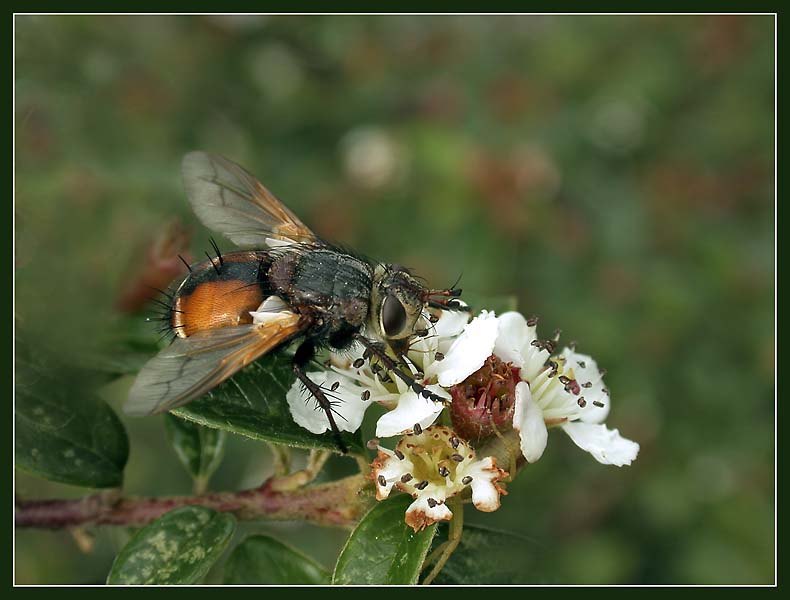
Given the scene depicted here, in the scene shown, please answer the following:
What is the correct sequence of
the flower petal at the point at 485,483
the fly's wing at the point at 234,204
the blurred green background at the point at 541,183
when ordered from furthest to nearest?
the blurred green background at the point at 541,183, the fly's wing at the point at 234,204, the flower petal at the point at 485,483

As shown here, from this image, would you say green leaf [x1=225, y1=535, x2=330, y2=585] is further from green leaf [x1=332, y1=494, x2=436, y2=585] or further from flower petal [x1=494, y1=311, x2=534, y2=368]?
flower petal [x1=494, y1=311, x2=534, y2=368]

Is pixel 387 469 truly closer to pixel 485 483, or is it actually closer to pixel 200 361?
pixel 485 483

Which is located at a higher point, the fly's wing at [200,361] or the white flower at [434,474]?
the fly's wing at [200,361]

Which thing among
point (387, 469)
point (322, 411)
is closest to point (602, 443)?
point (387, 469)

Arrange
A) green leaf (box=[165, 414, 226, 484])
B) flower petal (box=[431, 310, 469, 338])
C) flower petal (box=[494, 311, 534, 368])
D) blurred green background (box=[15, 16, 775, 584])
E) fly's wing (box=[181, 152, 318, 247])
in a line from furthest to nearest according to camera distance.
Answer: blurred green background (box=[15, 16, 775, 584]) < fly's wing (box=[181, 152, 318, 247]) < green leaf (box=[165, 414, 226, 484]) < flower petal (box=[431, 310, 469, 338]) < flower petal (box=[494, 311, 534, 368])

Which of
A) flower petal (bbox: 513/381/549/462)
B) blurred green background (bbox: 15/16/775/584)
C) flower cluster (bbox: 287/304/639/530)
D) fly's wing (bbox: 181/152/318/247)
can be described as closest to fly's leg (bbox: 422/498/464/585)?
flower cluster (bbox: 287/304/639/530)

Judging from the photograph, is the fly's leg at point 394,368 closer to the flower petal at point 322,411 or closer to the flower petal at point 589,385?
the flower petal at point 322,411

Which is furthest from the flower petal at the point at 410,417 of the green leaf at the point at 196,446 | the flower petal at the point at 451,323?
the green leaf at the point at 196,446
